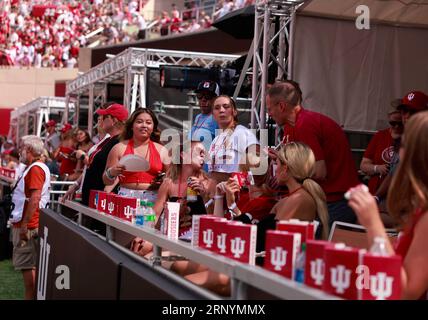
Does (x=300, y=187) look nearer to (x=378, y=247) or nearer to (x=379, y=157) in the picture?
(x=378, y=247)

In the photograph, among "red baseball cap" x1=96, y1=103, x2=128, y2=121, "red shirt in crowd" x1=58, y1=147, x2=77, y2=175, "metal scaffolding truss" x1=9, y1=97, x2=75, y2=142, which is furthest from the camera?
"metal scaffolding truss" x1=9, y1=97, x2=75, y2=142

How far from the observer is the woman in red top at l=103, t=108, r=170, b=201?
680cm

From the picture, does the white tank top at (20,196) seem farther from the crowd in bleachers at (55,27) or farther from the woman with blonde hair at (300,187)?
the crowd in bleachers at (55,27)

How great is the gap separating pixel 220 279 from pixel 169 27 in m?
24.1

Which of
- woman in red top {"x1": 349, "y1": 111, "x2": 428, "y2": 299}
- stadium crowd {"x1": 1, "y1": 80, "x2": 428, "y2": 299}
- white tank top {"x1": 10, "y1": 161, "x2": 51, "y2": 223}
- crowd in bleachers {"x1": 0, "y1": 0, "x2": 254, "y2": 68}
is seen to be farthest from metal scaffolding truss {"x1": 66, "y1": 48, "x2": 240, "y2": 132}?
crowd in bleachers {"x1": 0, "y1": 0, "x2": 254, "y2": 68}

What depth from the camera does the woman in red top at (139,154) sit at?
6.80 metres

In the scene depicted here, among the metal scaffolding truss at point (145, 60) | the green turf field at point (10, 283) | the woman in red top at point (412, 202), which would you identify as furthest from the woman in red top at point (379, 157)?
the metal scaffolding truss at point (145, 60)

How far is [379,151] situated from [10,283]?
4.63 metres

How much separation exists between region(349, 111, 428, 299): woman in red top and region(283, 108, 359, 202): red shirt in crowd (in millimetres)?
2749

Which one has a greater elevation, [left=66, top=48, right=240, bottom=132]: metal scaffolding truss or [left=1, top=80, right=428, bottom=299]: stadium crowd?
[left=66, top=48, right=240, bottom=132]: metal scaffolding truss

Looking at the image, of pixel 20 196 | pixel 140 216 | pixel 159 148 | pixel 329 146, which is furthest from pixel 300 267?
pixel 20 196

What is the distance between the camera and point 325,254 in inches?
104

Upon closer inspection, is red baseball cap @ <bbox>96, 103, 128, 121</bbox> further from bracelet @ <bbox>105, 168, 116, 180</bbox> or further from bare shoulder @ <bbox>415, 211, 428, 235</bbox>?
bare shoulder @ <bbox>415, 211, 428, 235</bbox>

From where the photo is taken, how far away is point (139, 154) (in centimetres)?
697
